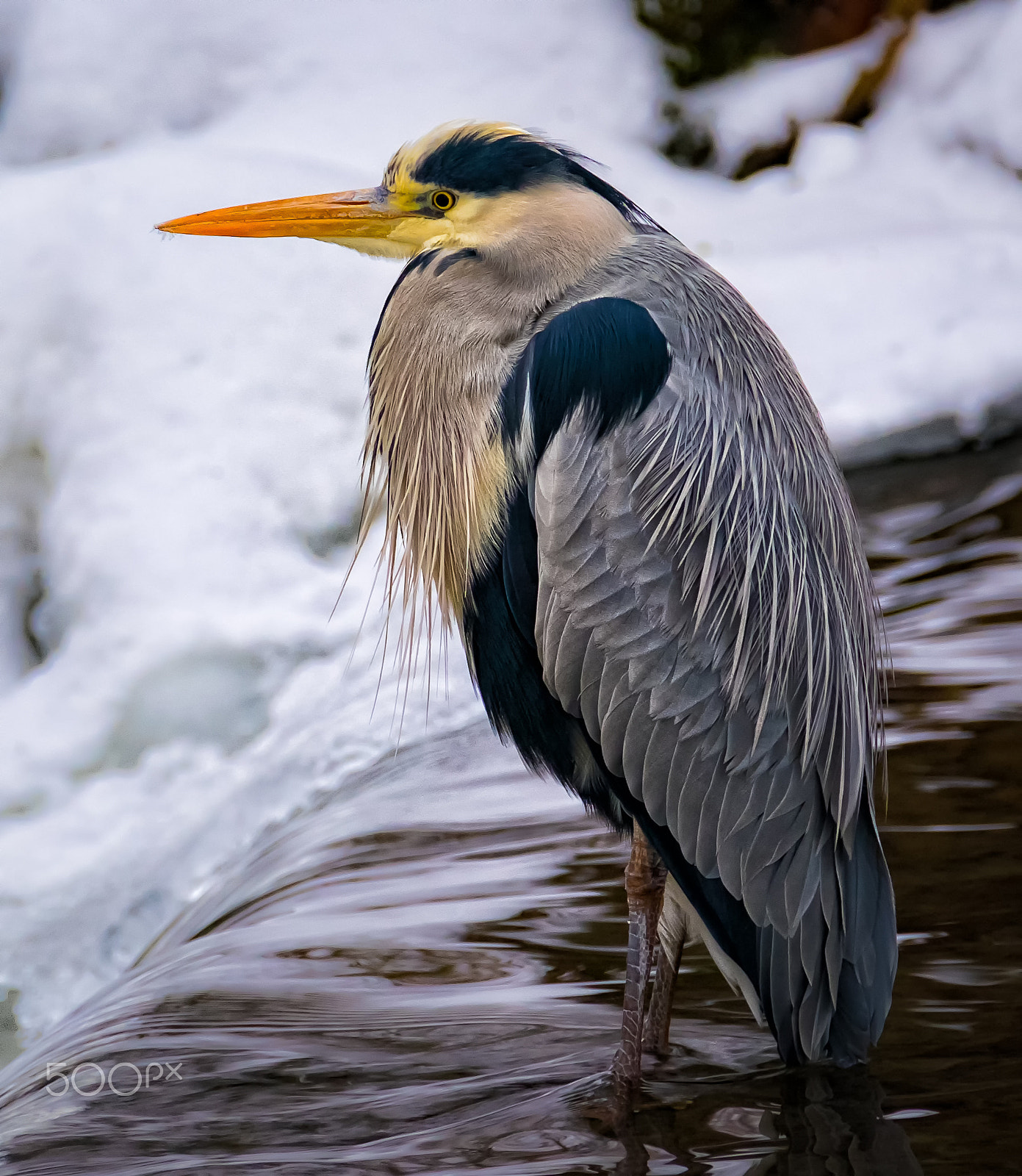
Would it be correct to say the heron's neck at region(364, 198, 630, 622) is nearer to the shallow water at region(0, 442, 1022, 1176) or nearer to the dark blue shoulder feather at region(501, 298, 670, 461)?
the dark blue shoulder feather at region(501, 298, 670, 461)

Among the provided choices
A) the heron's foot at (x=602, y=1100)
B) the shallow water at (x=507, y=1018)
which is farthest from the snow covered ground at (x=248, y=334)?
the heron's foot at (x=602, y=1100)

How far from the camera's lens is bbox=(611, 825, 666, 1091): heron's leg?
230 centimetres

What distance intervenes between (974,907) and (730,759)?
0.74 metres

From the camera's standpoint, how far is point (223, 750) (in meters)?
5.55

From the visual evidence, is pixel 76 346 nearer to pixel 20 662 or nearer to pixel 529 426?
pixel 20 662

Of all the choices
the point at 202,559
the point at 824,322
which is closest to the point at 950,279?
the point at 824,322

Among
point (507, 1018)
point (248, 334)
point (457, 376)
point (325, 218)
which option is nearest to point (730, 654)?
point (457, 376)

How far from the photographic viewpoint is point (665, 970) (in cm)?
253

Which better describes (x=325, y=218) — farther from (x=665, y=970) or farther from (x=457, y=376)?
(x=665, y=970)

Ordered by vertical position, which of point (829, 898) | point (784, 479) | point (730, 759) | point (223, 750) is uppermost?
point (784, 479)

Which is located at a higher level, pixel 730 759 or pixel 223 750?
pixel 730 759

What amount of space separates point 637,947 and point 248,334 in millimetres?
5209

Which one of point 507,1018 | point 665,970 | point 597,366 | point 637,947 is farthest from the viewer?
point 507,1018

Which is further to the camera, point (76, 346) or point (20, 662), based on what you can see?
point (76, 346)
